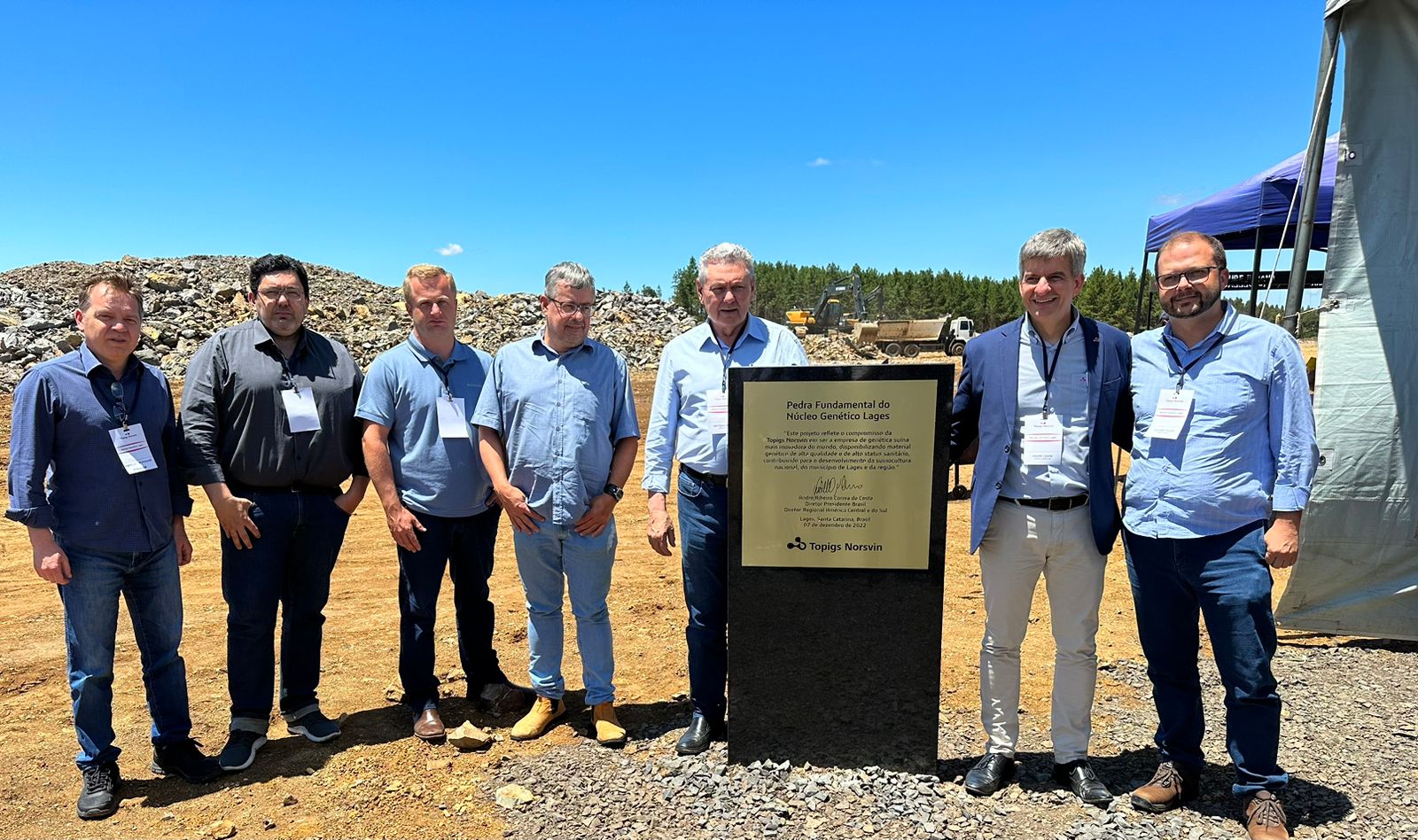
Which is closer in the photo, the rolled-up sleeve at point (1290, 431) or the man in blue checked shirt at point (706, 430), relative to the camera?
the rolled-up sleeve at point (1290, 431)

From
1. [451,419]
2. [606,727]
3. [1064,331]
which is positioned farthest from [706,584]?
[1064,331]

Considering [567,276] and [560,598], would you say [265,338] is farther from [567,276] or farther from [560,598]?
[560,598]

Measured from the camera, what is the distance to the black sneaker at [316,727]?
4.16m

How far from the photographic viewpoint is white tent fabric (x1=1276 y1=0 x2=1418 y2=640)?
16.2 ft

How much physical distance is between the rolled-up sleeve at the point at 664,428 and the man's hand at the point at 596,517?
0.21 m

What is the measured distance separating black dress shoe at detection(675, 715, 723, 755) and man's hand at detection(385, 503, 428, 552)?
A: 5.14ft

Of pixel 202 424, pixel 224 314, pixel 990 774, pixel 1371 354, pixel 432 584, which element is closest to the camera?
Answer: pixel 990 774

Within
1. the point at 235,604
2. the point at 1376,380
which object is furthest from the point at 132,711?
the point at 1376,380

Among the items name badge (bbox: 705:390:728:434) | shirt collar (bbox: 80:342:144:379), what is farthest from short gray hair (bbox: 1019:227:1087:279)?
shirt collar (bbox: 80:342:144:379)

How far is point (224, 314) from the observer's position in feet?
85.9

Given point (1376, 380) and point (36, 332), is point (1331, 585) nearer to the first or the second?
point (1376, 380)

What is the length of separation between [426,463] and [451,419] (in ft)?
0.79

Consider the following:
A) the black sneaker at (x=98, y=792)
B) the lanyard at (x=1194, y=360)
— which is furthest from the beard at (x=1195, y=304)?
the black sneaker at (x=98, y=792)

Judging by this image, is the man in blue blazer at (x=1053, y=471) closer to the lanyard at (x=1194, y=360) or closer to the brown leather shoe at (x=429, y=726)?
the lanyard at (x=1194, y=360)
